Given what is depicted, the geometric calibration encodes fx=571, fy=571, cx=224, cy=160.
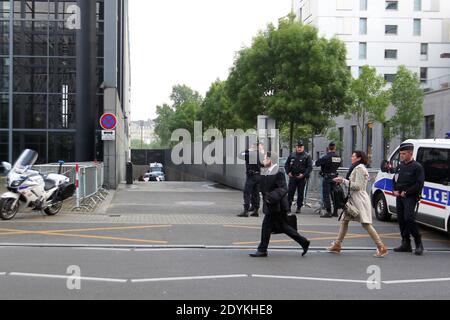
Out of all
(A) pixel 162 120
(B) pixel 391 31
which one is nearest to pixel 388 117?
(B) pixel 391 31

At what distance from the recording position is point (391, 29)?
60469mm

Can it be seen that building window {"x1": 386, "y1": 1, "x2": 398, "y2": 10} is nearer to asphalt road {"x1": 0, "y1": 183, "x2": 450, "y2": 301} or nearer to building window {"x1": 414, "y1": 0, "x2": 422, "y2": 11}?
building window {"x1": 414, "y1": 0, "x2": 422, "y2": 11}

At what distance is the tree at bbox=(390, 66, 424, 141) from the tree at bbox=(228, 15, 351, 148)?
13.4 meters

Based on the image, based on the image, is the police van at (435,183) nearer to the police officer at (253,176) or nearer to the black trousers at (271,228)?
the black trousers at (271,228)

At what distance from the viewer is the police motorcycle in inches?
485

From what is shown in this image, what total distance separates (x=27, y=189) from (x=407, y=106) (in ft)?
88.0

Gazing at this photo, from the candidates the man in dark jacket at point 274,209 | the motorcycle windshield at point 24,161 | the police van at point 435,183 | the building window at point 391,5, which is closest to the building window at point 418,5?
the building window at point 391,5

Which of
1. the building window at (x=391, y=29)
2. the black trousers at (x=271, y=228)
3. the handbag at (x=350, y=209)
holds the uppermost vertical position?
the building window at (x=391, y=29)

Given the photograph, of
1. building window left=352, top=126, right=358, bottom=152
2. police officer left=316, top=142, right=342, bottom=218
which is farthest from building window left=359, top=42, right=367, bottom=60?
police officer left=316, top=142, right=342, bottom=218

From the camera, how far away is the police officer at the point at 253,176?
1367cm

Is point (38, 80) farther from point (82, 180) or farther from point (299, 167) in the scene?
point (299, 167)

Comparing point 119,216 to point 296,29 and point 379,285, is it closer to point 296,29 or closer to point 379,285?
point 379,285

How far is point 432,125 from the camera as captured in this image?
35031 millimetres
